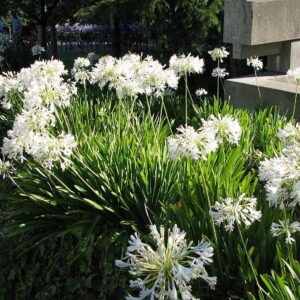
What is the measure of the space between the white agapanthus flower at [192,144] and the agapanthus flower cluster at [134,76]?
1126mm

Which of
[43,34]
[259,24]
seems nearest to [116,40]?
[43,34]

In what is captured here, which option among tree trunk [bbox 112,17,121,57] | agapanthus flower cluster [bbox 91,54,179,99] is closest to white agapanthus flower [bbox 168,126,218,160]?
agapanthus flower cluster [bbox 91,54,179,99]

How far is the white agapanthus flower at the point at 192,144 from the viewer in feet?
7.98

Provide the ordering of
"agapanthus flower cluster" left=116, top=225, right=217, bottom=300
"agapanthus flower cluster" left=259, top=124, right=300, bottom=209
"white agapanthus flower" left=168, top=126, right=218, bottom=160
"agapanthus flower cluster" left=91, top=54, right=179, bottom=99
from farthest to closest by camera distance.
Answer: "agapanthus flower cluster" left=91, top=54, right=179, bottom=99 < "white agapanthus flower" left=168, top=126, right=218, bottom=160 < "agapanthus flower cluster" left=259, top=124, right=300, bottom=209 < "agapanthus flower cluster" left=116, top=225, right=217, bottom=300

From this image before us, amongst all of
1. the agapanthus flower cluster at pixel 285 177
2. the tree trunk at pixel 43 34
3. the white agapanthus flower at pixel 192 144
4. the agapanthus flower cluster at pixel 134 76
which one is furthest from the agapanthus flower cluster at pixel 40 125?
the tree trunk at pixel 43 34

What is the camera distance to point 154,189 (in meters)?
3.54

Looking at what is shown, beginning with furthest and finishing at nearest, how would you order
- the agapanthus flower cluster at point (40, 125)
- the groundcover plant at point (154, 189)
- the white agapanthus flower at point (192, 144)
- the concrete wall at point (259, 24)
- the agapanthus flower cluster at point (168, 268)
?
the concrete wall at point (259, 24) < the agapanthus flower cluster at point (40, 125) < the white agapanthus flower at point (192, 144) < the groundcover plant at point (154, 189) < the agapanthus flower cluster at point (168, 268)

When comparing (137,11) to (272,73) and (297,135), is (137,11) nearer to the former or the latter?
(272,73)

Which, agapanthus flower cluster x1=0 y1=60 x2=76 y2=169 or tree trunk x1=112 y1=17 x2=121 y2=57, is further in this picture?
tree trunk x1=112 y1=17 x2=121 y2=57

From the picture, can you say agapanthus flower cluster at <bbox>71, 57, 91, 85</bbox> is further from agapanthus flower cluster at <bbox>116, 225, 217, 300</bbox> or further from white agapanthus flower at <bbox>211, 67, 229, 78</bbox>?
agapanthus flower cluster at <bbox>116, 225, 217, 300</bbox>

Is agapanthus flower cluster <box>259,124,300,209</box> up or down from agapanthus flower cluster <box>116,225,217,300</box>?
up

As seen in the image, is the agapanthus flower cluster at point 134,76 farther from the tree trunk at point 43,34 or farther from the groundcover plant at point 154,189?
the tree trunk at point 43,34

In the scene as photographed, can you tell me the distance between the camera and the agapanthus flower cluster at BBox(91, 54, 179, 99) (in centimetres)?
355

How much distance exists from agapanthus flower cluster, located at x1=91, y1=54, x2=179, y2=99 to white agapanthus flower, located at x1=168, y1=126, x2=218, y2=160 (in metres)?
1.13
